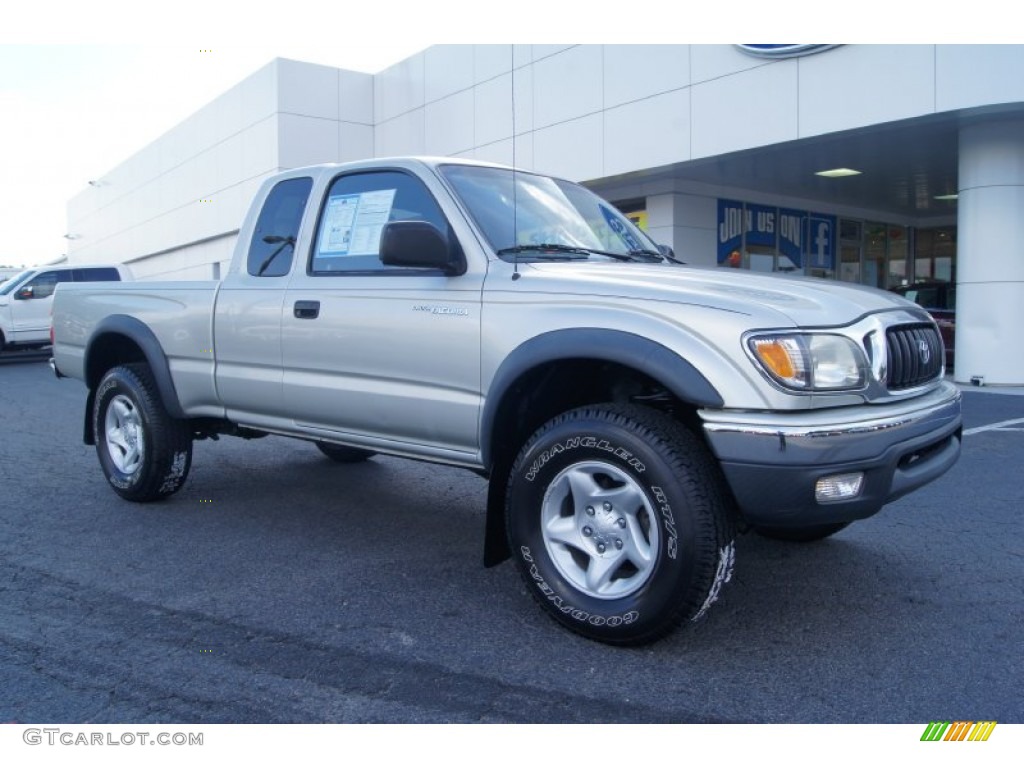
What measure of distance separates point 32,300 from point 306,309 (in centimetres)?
1686

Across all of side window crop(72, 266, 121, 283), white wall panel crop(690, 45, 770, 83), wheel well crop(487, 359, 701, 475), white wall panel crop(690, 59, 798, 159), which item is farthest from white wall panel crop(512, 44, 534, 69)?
wheel well crop(487, 359, 701, 475)

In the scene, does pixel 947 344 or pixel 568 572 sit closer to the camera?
pixel 568 572

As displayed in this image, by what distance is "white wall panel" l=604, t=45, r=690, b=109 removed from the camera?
14988 millimetres

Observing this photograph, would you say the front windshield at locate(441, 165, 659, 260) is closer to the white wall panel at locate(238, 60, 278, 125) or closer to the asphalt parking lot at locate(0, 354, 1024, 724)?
the asphalt parking lot at locate(0, 354, 1024, 724)

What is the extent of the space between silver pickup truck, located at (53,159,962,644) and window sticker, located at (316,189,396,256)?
0.05 ft

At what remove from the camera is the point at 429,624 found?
145 inches

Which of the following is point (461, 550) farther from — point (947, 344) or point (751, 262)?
point (751, 262)

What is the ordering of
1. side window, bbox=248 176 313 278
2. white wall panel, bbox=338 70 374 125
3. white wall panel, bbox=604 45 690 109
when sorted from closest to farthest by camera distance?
side window, bbox=248 176 313 278 → white wall panel, bbox=604 45 690 109 → white wall panel, bbox=338 70 374 125

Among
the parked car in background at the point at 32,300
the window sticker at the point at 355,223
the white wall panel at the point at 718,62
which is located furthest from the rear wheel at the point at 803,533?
the parked car in background at the point at 32,300

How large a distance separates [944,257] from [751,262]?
8.42m

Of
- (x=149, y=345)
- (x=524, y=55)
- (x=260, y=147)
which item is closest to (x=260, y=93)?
(x=260, y=147)

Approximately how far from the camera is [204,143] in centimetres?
2939

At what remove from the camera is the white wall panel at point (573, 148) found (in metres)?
16.6

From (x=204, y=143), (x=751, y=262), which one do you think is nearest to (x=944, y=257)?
(x=751, y=262)
